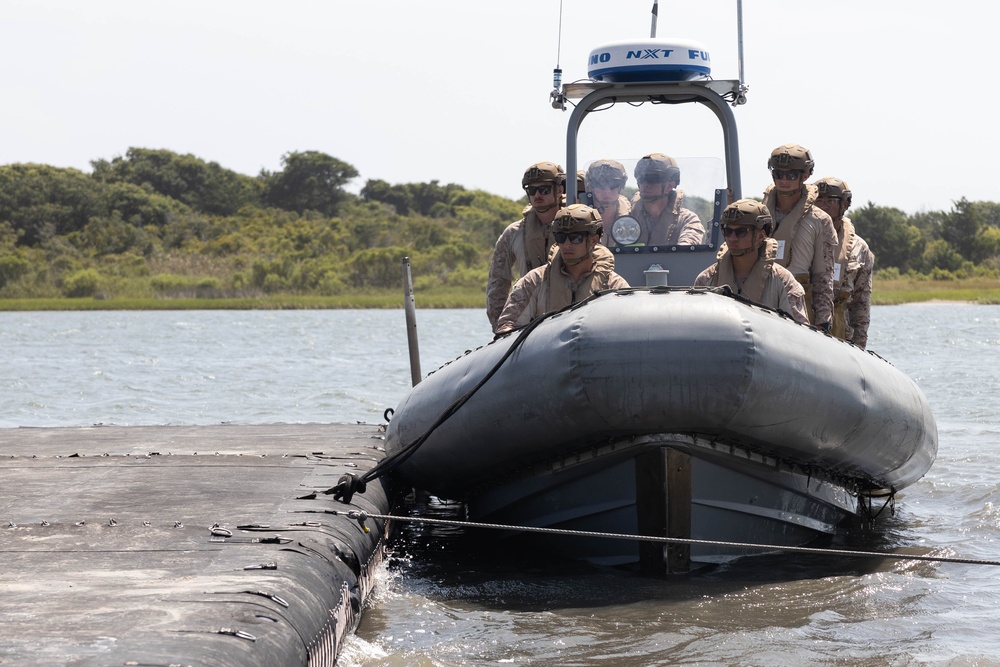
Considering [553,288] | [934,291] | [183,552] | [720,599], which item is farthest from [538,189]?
[934,291]

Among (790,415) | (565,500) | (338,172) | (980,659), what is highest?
(338,172)

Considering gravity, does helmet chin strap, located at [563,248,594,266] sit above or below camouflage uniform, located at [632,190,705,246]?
below

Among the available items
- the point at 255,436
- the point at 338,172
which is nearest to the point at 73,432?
the point at 255,436

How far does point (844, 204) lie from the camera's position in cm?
785

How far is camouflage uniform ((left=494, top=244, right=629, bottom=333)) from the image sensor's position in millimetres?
5789

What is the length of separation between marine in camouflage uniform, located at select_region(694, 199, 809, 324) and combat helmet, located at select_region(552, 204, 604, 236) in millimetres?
572

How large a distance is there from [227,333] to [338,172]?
35.0 meters

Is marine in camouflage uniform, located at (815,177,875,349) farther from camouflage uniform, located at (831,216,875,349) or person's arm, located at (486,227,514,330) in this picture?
person's arm, located at (486,227,514,330)

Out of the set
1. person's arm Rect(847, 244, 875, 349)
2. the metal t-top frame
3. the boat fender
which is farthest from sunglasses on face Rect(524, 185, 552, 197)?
person's arm Rect(847, 244, 875, 349)

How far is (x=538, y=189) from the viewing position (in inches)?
272

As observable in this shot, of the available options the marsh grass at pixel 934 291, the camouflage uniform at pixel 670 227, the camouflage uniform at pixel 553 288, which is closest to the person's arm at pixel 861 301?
the camouflage uniform at pixel 670 227

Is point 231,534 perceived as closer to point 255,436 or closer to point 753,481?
point 753,481

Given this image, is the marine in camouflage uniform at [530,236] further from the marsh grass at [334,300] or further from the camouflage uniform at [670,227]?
the marsh grass at [334,300]

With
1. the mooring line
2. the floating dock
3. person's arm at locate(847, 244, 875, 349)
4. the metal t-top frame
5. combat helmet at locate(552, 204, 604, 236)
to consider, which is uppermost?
the metal t-top frame
